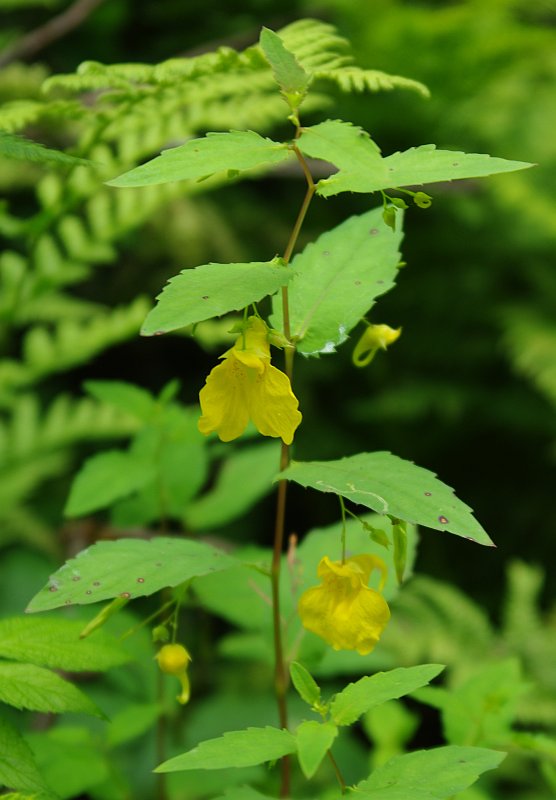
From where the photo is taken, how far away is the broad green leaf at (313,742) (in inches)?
29.9

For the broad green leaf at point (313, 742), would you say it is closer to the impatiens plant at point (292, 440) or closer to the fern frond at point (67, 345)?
the impatiens plant at point (292, 440)

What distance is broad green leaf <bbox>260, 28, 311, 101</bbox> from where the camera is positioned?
83 centimetres

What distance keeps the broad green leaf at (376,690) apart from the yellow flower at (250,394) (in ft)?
0.76

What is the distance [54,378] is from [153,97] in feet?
5.34

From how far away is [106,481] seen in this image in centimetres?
130

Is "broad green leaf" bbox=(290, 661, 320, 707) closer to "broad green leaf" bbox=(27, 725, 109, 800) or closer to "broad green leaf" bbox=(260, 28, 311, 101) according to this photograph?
"broad green leaf" bbox=(27, 725, 109, 800)

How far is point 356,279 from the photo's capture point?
1.04 metres

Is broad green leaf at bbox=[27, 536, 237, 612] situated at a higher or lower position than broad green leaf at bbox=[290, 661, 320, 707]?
higher

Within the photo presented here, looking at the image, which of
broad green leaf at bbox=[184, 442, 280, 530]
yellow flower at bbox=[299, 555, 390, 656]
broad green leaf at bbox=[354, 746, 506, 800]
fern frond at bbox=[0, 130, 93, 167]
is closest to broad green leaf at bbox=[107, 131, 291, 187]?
fern frond at bbox=[0, 130, 93, 167]

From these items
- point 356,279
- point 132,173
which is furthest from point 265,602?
point 132,173

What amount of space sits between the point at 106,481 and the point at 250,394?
1.61 feet

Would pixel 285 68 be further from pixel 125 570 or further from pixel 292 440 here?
pixel 125 570

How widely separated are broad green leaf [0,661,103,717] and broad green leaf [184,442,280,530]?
62cm

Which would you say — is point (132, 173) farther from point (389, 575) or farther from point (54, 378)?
point (54, 378)
